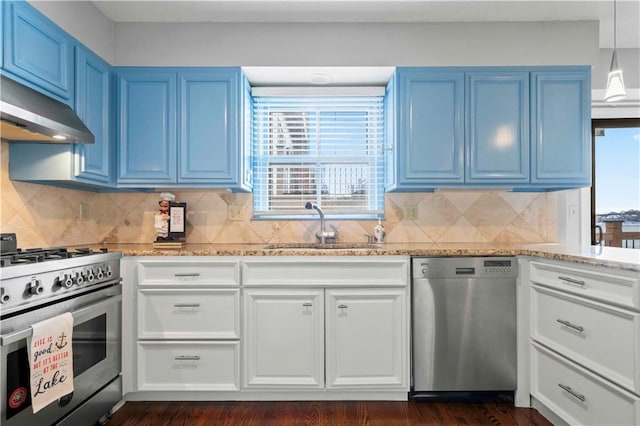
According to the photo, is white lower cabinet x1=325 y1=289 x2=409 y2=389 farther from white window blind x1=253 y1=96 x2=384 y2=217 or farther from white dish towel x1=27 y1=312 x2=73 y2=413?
white dish towel x1=27 y1=312 x2=73 y2=413

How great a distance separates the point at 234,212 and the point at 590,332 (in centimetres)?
228

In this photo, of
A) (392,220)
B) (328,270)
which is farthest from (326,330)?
(392,220)

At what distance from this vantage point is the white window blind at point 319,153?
283cm

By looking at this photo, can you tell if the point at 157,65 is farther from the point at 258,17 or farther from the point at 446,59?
the point at 446,59

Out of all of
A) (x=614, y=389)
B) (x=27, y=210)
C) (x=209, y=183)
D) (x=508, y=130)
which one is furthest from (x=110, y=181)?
(x=614, y=389)

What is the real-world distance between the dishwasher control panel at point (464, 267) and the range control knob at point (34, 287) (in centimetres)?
181

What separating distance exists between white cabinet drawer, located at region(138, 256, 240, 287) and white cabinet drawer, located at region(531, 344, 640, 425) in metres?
1.77

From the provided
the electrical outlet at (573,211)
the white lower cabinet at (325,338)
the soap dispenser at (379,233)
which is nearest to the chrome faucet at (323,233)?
the soap dispenser at (379,233)

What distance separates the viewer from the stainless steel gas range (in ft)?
Result: 4.41

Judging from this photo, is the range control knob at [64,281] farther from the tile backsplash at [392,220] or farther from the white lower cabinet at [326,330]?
the tile backsplash at [392,220]

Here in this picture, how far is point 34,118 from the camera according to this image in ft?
5.00

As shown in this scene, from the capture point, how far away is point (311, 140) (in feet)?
9.37

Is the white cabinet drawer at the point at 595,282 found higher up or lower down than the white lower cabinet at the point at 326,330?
higher up

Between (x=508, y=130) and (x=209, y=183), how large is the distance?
2.04 metres
